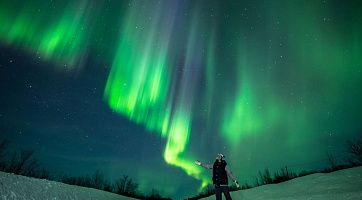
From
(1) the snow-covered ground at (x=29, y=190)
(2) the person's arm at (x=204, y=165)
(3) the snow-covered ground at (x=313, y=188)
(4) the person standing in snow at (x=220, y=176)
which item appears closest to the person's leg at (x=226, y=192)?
(4) the person standing in snow at (x=220, y=176)

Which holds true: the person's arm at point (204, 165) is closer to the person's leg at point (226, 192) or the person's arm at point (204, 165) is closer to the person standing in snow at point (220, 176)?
the person standing in snow at point (220, 176)

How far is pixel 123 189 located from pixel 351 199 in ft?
47.6

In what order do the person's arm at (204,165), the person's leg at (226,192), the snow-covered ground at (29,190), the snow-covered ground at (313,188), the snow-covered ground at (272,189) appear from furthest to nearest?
the person's arm at (204,165) → the person's leg at (226,192) → the snow-covered ground at (313,188) → the snow-covered ground at (272,189) → the snow-covered ground at (29,190)

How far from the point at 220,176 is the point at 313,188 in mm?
4607

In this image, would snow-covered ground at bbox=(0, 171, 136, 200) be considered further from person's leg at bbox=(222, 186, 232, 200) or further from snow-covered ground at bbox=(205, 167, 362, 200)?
snow-covered ground at bbox=(205, 167, 362, 200)

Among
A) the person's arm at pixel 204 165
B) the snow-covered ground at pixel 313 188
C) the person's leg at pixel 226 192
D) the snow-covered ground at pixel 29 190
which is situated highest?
the person's arm at pixel 204 165

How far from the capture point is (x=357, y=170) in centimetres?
1266

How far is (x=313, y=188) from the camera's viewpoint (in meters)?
11.6

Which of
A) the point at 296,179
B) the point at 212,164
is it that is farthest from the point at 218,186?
the point at 296,179

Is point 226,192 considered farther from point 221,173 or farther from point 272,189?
point 272,189

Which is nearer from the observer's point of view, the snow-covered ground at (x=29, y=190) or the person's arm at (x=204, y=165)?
the snow-covered ground at (x=29, y=190)

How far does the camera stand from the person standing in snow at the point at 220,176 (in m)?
10.4

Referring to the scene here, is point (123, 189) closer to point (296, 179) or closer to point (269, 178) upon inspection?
point (269, 178)

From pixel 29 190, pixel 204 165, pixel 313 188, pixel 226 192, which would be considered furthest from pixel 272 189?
pixel 29 190
